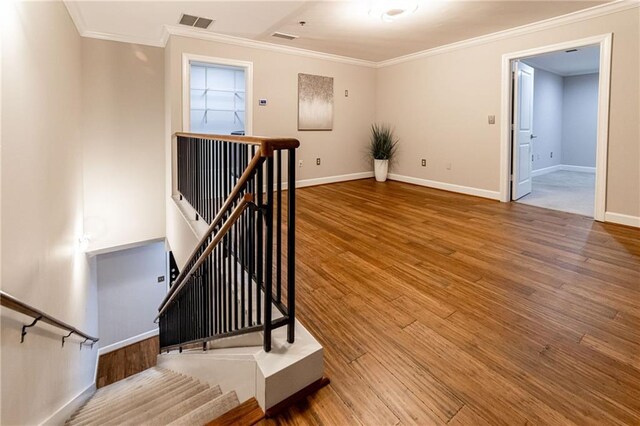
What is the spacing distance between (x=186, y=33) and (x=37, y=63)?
2.55 meters

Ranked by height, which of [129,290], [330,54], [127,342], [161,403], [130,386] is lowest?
[127,342]

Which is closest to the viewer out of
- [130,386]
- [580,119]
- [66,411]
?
[66,411]

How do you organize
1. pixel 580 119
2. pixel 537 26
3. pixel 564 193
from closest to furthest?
pixel 537 26 → pixel 564 193 → pixel 580 119

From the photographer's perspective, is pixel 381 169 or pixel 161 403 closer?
pixel 161 403

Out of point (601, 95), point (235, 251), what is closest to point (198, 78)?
point (235, 251)

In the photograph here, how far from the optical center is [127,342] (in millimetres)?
6723

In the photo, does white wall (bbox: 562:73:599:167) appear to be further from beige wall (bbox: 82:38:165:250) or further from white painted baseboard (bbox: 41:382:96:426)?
white painted baseboard (bbox: 41:382:96:426)

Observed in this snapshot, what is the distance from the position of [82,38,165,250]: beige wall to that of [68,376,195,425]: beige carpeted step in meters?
3.26

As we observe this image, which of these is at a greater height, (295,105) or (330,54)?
(330,54)

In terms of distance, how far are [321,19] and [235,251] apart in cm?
369

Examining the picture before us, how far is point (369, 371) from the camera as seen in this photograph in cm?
159

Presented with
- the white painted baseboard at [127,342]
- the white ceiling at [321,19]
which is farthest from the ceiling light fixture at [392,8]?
the white painted baseboard at [127,342]

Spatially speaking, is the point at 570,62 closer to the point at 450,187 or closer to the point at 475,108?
the point at 475,108

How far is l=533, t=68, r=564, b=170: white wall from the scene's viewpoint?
25.6 ft
